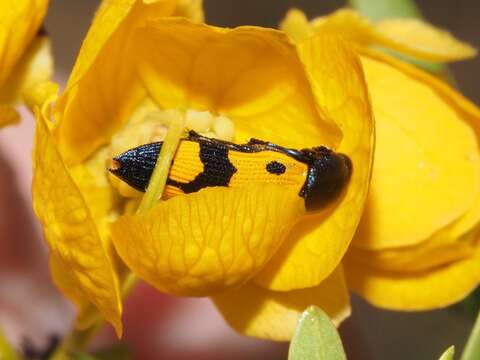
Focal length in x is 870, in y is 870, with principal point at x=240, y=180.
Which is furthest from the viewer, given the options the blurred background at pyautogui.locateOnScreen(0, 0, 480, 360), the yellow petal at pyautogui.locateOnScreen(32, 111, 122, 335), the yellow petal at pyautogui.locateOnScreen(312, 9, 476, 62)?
the blurred background at pyautogui.locateOnScreen(0, 0, 480, 360)

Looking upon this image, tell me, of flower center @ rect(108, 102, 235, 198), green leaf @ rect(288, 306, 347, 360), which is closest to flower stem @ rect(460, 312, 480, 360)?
green leaf @ rect(288, 306, 347, 360)

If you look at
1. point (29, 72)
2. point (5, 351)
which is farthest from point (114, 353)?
point (29, 72)

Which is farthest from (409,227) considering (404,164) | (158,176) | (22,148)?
(22,148)

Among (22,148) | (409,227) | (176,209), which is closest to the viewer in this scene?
(176,209)

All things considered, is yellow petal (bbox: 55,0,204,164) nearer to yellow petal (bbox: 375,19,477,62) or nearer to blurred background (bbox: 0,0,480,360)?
yellow petal (bbox: 375,19,477,62)

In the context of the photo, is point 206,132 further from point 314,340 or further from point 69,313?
point 69,313

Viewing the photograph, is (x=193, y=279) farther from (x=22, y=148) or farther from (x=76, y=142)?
(x=22, y=148)

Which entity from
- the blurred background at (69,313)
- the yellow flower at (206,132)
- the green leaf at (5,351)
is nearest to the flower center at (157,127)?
the yellow flower at (206,132)

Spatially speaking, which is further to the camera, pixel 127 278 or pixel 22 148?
pixel 22 148
